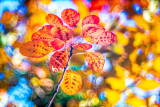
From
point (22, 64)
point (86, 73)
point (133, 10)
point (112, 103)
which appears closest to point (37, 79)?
point (22, 64)

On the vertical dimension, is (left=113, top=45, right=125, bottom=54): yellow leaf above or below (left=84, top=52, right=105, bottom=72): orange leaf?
above

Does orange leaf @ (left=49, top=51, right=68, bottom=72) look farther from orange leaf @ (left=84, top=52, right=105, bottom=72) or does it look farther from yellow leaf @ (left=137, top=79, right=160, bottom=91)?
yellow leaf @ (left=137, top=79, right=160, bottom=91)

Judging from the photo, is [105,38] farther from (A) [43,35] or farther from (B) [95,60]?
(A) [43,35]

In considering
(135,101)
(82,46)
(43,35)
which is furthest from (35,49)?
(135,101)

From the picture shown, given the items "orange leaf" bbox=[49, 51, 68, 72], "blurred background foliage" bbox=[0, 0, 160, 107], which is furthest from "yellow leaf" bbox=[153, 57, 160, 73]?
"orange leaf" bbox=[49, 51, 68, 72]

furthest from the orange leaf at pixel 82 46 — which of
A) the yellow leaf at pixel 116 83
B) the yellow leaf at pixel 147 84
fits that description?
the yellow leaf at pixel 147 84

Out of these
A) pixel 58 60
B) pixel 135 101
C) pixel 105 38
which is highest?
pixel 105 38
